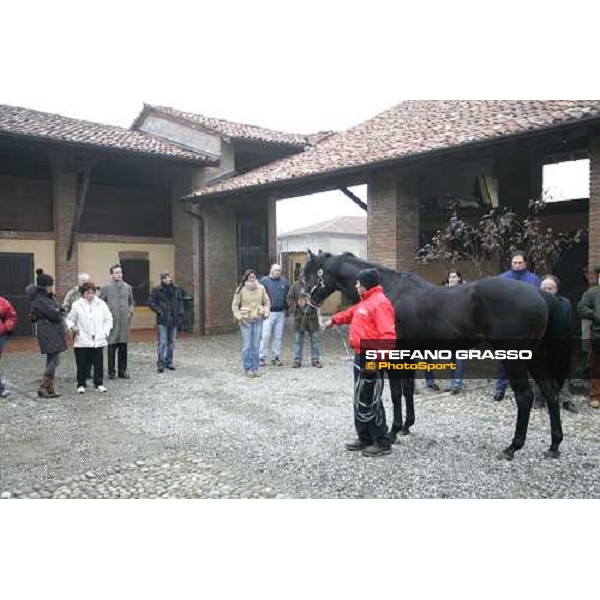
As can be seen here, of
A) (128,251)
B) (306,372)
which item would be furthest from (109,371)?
(128,251)

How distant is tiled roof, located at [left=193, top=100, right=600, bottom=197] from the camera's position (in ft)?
24.1

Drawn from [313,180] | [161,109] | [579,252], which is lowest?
[579,252]

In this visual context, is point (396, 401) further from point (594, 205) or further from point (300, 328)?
point (594, 205)

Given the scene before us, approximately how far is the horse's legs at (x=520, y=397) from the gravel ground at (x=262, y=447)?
11 centimetres

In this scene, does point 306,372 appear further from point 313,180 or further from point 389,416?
point 313,180

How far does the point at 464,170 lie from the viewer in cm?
1152

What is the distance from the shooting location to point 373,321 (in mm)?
3748

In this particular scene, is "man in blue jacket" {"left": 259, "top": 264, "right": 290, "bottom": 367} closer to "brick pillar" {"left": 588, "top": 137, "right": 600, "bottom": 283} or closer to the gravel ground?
the gravel ground

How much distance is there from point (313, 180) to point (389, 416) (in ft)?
20.0

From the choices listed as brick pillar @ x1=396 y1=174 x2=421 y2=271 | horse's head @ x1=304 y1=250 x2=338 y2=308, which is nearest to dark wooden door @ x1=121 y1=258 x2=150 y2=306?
brick pillar @ x1=396 y1=174 x2=421 y2=271

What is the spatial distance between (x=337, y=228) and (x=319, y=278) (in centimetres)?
3130

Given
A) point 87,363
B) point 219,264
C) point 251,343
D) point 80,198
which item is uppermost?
point 80,198

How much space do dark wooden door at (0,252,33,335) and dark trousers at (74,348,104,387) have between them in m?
5.77

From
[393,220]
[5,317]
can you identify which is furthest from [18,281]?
[393,220]
